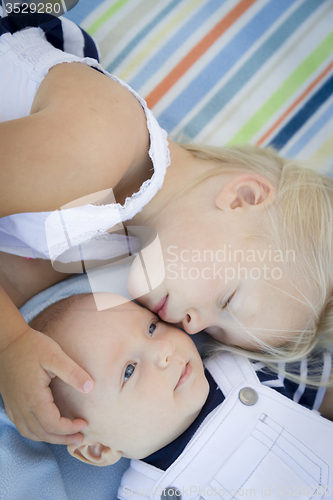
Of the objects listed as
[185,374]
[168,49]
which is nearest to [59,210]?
[185,374]

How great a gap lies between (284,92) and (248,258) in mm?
766

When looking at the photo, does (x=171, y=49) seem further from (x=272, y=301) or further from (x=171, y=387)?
(x=171, y=387)

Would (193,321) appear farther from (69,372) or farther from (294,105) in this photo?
(294,105)


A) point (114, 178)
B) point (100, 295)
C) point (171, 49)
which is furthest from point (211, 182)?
point (171, 49)

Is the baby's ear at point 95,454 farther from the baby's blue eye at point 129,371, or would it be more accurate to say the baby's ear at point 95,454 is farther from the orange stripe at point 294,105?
the orange stripe at point 294,105

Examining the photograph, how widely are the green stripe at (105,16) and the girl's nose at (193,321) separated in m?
0.96

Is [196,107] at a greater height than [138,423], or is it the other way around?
[196,107]

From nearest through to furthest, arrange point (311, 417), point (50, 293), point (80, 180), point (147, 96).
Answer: point (80, 180) → point (311, 417) → point (50, 293) → point (147, 96)

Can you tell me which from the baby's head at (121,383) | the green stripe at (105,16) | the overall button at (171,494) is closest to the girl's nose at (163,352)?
the baby's head at (121,383)

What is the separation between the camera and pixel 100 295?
3.02 feet

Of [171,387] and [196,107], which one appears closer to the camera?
[171,387]

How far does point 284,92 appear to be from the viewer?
1.33 meters

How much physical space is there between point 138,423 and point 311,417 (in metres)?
0.41

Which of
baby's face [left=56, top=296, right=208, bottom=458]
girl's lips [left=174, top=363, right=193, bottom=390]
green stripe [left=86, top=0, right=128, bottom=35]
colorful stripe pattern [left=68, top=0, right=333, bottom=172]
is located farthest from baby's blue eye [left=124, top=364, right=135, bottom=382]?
green stripe [left=86, top=0, right=128, bottom=35]
